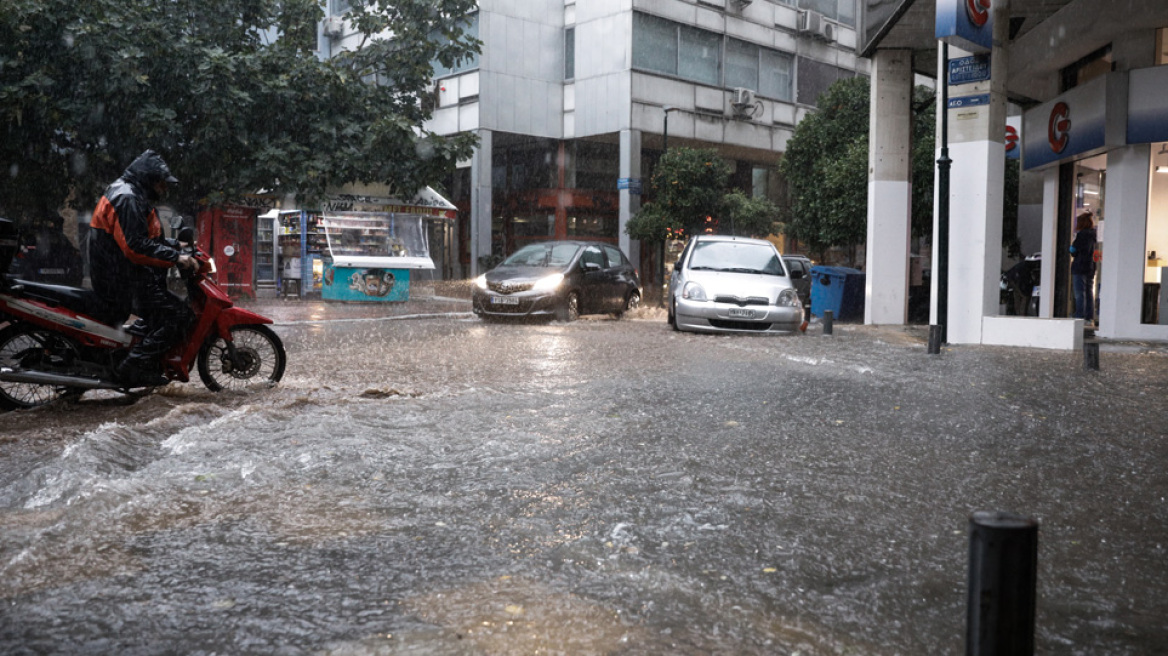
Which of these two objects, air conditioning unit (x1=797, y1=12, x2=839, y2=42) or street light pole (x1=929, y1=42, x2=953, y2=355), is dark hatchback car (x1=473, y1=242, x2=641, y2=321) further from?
air conditioning unit (x1=797, y1=12, x2=839, y2=42)

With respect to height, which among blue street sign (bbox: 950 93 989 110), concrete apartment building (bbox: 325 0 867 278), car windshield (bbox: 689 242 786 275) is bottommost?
car windshield (bbox: 689 242 786 275)

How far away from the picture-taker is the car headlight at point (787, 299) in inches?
584

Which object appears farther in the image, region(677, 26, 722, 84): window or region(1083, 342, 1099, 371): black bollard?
region(677, 26, 722, 84): window

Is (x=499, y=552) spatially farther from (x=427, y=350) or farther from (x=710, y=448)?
(x=427, y=350)

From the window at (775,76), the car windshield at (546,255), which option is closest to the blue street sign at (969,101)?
the car windshield at (546,255)

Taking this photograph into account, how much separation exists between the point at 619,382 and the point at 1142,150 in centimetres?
1027

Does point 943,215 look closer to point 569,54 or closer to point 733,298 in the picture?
point 733,298

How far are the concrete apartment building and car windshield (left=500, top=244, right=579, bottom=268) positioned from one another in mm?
15903

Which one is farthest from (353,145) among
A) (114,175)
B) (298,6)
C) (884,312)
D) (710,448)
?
(710,448)

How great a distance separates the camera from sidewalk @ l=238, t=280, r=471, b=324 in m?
19.2

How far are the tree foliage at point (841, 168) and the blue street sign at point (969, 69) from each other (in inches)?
196

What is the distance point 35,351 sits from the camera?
279 inches

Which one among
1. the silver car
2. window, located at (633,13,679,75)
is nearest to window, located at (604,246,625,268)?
the silver car

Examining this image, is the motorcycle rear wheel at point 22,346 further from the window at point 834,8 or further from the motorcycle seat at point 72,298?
the window at point 834,8
